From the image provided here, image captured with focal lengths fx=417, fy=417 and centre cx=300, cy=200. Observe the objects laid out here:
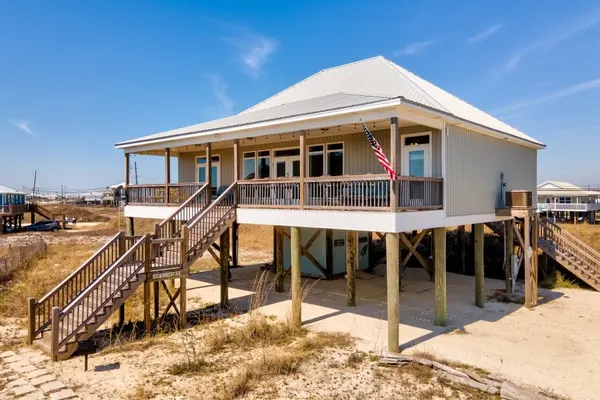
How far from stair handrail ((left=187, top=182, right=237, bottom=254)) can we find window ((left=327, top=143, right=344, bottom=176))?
3670mm

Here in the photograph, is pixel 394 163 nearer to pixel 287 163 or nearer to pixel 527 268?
pixel 287 163

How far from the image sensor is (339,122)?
11547 mm

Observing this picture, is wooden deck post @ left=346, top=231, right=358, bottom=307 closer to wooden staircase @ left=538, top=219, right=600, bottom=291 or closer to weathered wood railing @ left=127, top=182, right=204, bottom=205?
weathered wood railing @ left=127, top=182, right=204, bottom=205

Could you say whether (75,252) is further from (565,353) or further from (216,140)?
(565,353)

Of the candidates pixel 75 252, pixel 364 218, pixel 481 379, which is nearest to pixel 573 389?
pixel 481 379

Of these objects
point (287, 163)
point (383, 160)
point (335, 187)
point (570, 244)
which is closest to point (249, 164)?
point (287, 163)

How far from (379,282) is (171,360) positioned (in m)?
11.4

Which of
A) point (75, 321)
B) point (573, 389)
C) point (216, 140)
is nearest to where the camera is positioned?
point (573, 389)

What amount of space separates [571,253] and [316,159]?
12.1 m

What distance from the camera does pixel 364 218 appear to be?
1068cm

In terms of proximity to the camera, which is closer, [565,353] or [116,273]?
[565,353]

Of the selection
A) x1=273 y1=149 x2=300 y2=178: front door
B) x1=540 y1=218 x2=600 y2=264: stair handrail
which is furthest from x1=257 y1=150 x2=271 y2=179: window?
x1=540 y1=218 x2=600 y2=264: stair handrail

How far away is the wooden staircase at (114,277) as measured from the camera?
32.1 ft

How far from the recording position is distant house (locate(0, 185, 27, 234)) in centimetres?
4424
